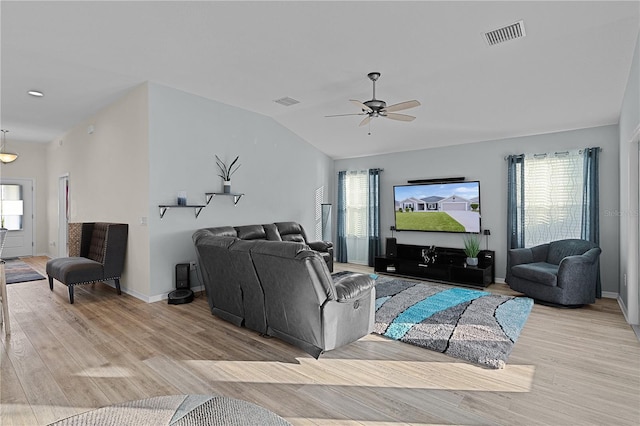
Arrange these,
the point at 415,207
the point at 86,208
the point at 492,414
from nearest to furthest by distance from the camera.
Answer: the point at 492,414 → the point at 86,208 → the point at 415,207

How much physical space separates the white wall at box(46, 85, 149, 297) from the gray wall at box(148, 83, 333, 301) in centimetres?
15

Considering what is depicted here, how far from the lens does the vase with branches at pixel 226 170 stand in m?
5.45

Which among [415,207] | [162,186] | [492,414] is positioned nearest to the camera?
[492,414]

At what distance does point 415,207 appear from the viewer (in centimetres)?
685

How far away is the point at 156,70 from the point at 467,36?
3.59m

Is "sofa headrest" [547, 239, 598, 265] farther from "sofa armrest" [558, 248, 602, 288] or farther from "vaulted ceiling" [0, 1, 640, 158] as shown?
"vaulted ceiling" [0, 1, 640, 158]

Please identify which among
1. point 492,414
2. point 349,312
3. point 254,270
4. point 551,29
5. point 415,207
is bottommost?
point 492,414

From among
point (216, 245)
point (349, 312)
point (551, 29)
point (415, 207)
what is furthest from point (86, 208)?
point (551, 29)

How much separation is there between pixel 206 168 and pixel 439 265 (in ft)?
14.0

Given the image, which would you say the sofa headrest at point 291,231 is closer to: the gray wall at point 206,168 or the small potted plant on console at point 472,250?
the gray wall at point 206,168

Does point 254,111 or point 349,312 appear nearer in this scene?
point 349,312

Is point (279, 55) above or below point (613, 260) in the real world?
above

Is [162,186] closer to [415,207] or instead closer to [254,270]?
[254,270]

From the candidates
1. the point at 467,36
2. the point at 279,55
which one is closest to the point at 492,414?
the point at 467,36
